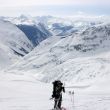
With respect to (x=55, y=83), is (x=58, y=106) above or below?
below

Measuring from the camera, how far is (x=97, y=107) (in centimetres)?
2675

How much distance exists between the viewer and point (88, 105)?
92.3 ft

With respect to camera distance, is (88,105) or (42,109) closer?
(42,109)

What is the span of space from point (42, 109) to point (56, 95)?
2.67 m

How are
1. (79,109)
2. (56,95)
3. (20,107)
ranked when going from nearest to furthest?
(56,95), (79,109), (20,107)

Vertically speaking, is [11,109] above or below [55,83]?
below

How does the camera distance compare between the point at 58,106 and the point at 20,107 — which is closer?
the point at 58,106

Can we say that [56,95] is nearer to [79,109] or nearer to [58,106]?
[58,106]

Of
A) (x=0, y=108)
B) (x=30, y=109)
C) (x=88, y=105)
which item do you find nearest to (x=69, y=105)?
(x=88, y=105)

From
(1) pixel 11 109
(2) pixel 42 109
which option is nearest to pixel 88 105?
(2) pixel 42 109

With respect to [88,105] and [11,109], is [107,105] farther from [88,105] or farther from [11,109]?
[11,109]

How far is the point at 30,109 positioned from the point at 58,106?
10.1 ft

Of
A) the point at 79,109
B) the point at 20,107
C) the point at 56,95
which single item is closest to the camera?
the point at 56,95

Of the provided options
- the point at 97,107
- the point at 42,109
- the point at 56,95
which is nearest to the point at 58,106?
the point at 56,95
